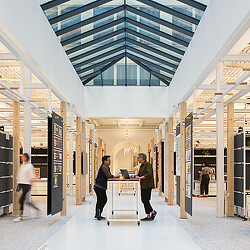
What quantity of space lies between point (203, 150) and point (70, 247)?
17922 mm

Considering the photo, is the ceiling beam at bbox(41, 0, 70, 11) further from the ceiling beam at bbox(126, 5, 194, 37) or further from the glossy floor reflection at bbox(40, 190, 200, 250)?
the glossy floor reflection at bbox(40, 190, 200, 250)

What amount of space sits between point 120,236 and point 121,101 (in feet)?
37.8

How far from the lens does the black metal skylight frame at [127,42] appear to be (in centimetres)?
1079

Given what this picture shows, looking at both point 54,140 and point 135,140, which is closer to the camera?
point 54,140

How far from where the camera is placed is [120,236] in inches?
309

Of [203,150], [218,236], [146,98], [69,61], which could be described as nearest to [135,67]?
[146,98]

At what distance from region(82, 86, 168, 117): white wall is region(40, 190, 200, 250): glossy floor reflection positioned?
29.5 feet

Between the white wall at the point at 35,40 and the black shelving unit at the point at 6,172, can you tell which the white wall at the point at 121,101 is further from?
the black shelving unit at the point at 6,172

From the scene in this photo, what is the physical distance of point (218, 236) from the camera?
769 cm

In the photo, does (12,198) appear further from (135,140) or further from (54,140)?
(135,140)

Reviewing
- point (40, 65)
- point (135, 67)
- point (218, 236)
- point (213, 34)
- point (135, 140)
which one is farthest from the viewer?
point (135, 140)

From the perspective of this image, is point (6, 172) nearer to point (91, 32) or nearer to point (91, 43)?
point (91, 32)

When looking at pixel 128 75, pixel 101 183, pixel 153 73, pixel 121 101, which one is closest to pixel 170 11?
pixel 101 183

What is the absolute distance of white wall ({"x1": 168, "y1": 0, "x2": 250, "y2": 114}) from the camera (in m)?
6.43
